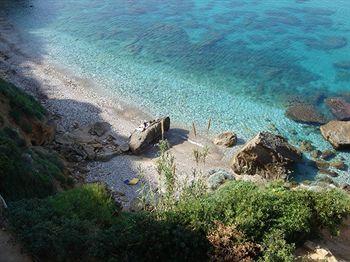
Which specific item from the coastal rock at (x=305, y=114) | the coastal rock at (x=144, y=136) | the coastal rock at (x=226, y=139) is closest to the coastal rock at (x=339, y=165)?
the coastal rock at (x=305, y=114)

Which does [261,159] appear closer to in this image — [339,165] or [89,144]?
[339,165]

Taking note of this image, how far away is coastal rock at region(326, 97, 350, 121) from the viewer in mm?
33344

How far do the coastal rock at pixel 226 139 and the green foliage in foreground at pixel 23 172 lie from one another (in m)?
11.8

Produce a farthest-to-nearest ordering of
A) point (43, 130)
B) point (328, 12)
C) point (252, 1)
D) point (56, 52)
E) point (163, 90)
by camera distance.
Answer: point (252, 1), point (328, 12), point (56, 52), point (163, 90), point (43, 130)

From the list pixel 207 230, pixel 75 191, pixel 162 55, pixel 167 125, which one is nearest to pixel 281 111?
pixel 167 125

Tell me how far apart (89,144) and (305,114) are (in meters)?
16.9

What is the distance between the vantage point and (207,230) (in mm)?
11812

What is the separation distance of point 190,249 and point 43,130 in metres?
17.9

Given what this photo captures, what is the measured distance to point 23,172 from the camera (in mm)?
19109

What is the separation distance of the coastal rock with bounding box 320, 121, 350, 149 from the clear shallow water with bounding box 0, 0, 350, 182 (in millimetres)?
587

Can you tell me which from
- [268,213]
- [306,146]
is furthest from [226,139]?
[268,213]

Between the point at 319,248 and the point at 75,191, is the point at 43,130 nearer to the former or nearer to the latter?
the point at 75,191

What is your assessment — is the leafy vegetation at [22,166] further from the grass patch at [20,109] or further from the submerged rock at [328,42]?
the submerged rock at [328,42]

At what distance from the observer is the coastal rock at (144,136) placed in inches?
1142
